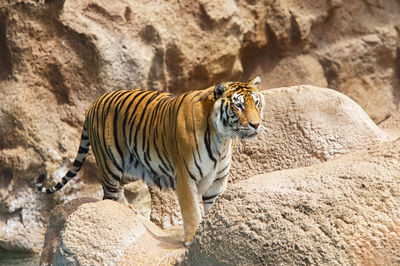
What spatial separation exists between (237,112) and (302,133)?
1.16 m

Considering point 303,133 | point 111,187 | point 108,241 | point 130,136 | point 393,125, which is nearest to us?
point 108,241

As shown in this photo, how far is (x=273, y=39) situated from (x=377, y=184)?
5037 millimetres

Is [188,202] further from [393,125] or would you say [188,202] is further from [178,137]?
[393,125]

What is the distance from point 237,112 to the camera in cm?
470

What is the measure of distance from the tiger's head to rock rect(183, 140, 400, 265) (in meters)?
1.01

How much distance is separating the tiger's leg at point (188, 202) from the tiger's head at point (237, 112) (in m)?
0.39

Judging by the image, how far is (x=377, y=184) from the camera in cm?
344

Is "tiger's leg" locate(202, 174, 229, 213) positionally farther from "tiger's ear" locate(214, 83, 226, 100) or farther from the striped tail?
the striped tail

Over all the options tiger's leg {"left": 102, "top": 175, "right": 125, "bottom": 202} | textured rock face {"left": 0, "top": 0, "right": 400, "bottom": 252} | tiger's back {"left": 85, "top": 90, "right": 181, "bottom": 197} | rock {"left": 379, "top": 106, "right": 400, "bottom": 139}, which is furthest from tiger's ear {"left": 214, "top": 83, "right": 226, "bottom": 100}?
rock {"left": 379, "top": 106, "right": 400, "bottom": 139}

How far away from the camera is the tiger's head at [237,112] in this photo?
467 cm

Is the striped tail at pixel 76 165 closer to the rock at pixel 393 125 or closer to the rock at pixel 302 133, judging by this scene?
the rock at pixel 302 133

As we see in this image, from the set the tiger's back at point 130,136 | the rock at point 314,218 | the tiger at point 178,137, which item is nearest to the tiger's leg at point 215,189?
the tiger at point 178,137

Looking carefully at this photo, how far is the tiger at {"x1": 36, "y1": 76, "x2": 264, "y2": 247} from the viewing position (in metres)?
4.72

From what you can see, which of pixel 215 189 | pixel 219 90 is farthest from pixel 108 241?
pixel 219 90
